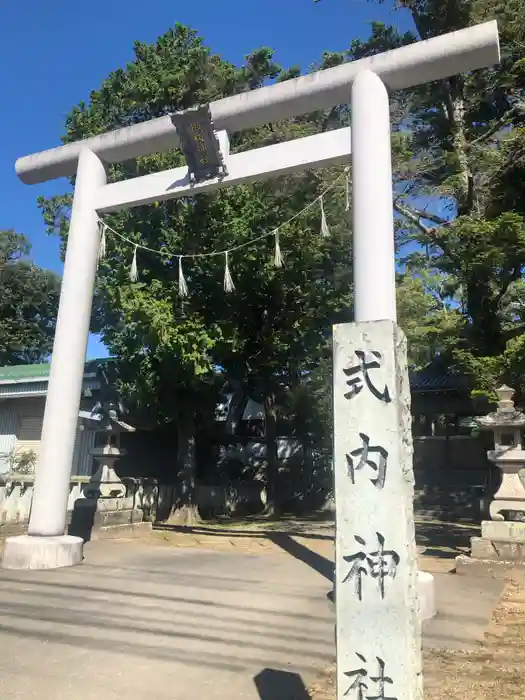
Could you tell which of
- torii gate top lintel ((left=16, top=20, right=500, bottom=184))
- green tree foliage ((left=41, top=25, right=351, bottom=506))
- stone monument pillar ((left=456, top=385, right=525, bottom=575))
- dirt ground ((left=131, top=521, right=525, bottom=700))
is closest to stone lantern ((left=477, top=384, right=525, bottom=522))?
stone monument pillar ((left=456, top=385, right=525, bottom=575))

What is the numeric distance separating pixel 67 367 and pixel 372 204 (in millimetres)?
4741

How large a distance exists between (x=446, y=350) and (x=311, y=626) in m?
8.90

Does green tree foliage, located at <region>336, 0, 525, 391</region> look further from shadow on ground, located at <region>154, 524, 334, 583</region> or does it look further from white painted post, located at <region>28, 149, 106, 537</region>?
white painted post, located at <region>28, 149, 106, 537</region>

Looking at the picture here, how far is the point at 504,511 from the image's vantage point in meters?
8.40

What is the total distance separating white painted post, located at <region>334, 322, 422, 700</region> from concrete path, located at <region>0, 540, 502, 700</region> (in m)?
1.03

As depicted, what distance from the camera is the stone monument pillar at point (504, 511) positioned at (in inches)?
313

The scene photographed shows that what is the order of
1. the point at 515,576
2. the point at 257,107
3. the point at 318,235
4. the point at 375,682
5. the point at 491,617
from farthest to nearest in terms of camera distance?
1. the point at 318,235
2. the point at 257,107
3. the point at 515,576
4. the point at 491,617
5. the point at 375,682

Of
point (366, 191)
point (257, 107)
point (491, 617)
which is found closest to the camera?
point (491, 617)

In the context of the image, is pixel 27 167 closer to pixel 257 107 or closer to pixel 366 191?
pixel 257 107

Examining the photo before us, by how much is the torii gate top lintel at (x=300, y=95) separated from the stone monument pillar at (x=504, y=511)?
4.80 m

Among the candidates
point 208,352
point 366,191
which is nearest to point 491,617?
point 366,191

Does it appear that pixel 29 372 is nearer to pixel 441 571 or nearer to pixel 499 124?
pixel 441 571

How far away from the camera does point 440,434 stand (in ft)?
69.9

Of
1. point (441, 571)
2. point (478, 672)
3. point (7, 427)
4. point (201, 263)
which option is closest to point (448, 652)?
point (478, 672)
